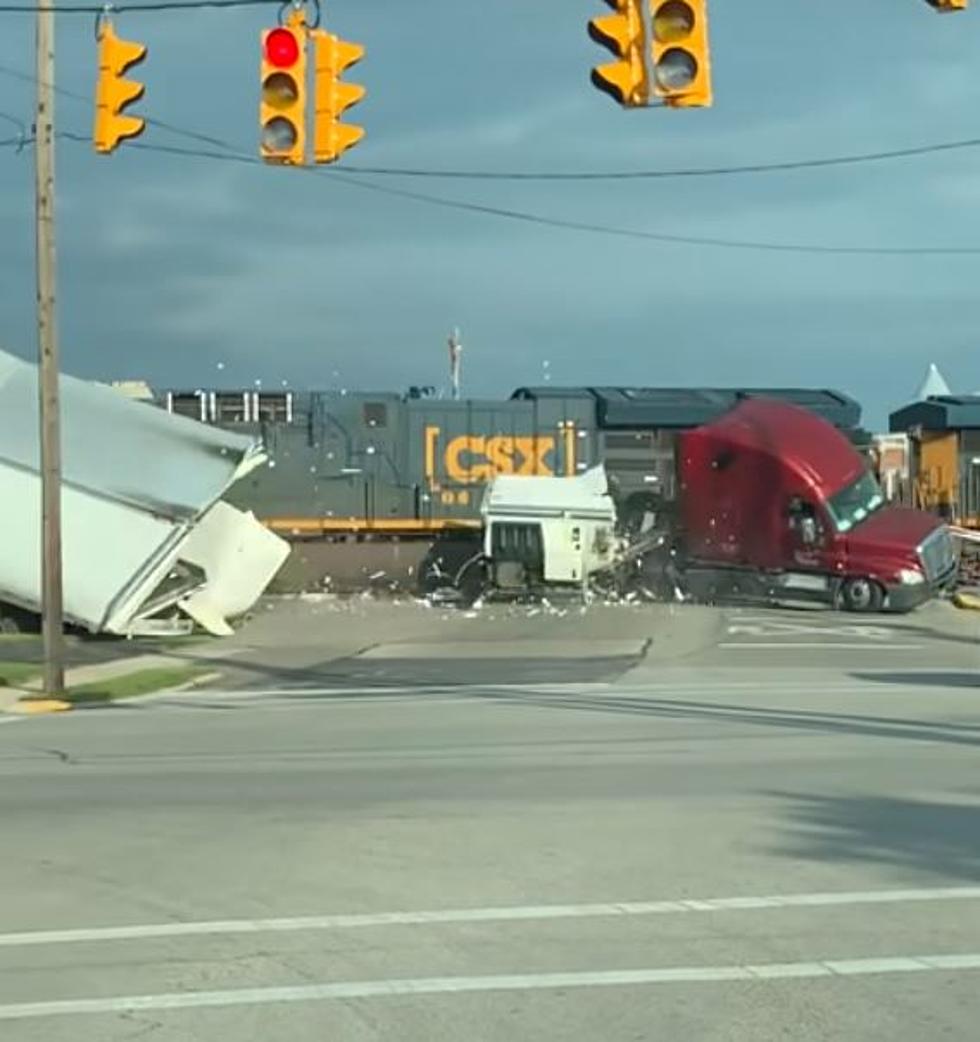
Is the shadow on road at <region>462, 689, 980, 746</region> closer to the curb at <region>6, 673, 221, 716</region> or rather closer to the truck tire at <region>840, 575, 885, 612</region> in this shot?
the curb at <region>6, 673, 221, 716</region>

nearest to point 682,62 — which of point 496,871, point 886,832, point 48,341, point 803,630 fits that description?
point 886,832

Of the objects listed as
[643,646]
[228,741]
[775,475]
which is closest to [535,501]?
[775,475]

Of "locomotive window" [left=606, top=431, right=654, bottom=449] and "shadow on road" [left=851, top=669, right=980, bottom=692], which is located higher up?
"locomotive window" [left=606, top=431, right=654, bottom=449]

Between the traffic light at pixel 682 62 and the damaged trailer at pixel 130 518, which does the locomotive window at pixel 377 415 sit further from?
the traffic light at pixel 682 62

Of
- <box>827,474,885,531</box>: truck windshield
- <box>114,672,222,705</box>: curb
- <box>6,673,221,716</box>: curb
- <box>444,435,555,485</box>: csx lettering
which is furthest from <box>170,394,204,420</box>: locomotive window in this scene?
<box>6,673,221,716</box>: curb

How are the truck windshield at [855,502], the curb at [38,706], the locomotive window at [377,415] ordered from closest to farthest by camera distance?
the curb at [38,706] < the truck windshield at [855,502] < the locomotive window at [377,415]

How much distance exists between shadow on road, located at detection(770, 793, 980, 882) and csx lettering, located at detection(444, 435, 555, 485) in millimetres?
29964

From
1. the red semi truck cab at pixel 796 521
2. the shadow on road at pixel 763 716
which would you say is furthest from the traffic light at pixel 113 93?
the red semi truck cab at pixel 796 521

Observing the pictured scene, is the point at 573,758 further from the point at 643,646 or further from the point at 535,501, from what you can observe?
the point at 535,501

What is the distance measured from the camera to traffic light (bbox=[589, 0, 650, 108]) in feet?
45.0

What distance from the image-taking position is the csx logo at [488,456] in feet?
135

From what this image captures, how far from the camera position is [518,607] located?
37.8 m

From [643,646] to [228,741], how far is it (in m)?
13.8

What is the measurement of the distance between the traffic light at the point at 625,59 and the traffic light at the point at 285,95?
2.75 meters
